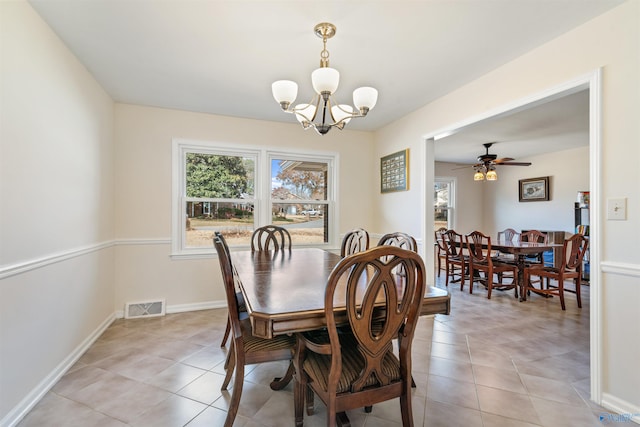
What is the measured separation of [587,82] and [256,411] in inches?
114

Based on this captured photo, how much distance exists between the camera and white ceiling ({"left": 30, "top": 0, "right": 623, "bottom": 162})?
72.2 inches

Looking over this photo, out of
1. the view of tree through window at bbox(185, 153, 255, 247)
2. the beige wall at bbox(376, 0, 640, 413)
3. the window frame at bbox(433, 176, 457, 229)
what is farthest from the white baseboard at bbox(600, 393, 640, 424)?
the window frame at bbox(433, 176, 457, 229)

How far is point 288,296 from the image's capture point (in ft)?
4.73

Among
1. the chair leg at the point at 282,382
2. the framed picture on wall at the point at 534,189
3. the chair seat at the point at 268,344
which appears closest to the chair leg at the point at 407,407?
the chair seat at the point at 268,344

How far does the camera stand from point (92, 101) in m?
2.77

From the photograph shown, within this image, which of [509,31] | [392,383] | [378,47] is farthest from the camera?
[378,47]

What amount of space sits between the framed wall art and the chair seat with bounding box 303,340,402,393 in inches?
103

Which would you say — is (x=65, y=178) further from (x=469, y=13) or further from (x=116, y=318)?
(x=469, y=13)

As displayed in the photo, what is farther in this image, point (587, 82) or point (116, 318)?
point (116, 318)

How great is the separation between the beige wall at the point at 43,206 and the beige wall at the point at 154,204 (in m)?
0.54

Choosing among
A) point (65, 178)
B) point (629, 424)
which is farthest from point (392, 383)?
point (65, 178)

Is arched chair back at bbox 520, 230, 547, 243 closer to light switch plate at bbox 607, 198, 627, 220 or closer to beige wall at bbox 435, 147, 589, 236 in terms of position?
beige wall at bbox 435, 147, 589, 236

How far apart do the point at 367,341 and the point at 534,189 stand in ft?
21.5

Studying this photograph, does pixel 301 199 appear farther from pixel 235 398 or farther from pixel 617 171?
pixel 617 171
